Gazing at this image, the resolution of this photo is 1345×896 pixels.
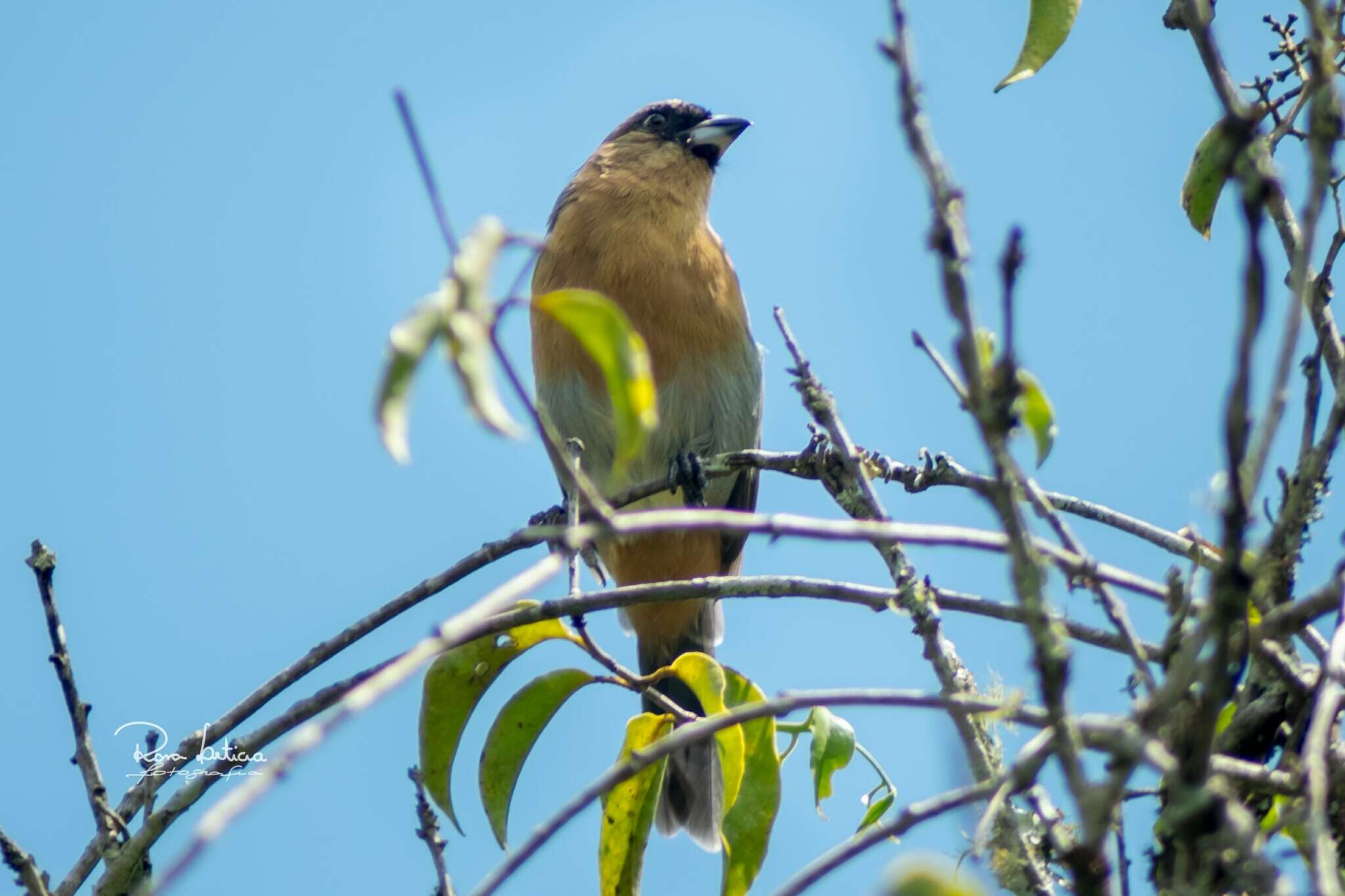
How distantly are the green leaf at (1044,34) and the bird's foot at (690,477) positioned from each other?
2.30m

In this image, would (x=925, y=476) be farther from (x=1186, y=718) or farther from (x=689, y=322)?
(x=689, y=322)

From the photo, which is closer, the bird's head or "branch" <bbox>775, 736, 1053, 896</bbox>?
"branch" <bbox>775, 736, 1053, 896</bbox>

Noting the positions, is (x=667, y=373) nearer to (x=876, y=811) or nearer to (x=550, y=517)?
(x=550, y=517)

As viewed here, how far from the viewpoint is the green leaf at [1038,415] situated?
1.53 meters

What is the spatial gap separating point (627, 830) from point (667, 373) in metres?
3.10

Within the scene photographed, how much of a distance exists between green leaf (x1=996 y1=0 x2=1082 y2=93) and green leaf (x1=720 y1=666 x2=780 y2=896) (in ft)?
3.78

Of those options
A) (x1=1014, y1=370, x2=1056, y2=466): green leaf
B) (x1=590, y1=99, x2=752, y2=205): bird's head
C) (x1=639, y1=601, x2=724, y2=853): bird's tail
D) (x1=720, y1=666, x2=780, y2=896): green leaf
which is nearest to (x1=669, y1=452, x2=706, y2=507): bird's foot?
(x1=639, y1=601, x2=724, y2=853): bird's tail

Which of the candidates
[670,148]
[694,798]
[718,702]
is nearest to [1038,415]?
[718,702]

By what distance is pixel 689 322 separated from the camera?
5441 mm

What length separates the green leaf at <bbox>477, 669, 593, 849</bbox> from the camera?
104 inches

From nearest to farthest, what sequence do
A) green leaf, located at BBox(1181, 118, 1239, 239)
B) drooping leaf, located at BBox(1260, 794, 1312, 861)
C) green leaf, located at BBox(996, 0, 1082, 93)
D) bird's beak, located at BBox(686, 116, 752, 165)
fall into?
1. drooping leaf, located at BBox(1260, 794, 1312, 861)
2. green leaf, located at BBox(996, 0, 1082, 93)
3. green leaf, located at BBox(1181, 118, 1239, 239)
4. bird's beak, located at BBox(686, 116, 752, 165)

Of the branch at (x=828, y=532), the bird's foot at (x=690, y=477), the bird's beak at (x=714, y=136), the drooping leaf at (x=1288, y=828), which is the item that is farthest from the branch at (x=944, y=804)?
the bird's beak at (x=714, y=136)

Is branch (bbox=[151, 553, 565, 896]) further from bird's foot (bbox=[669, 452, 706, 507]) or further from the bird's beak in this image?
the bird's beak

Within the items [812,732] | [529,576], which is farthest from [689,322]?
[529,576]
